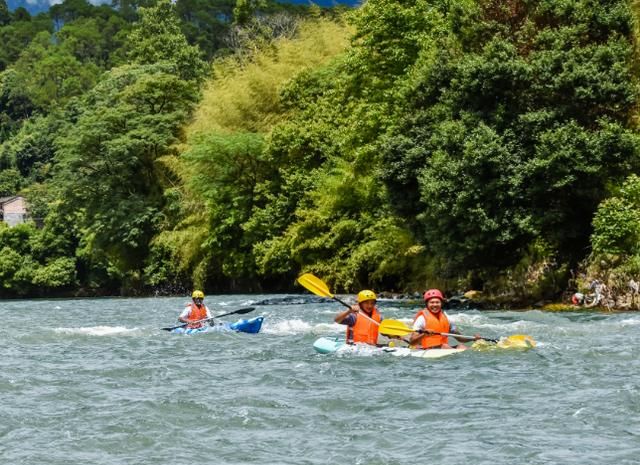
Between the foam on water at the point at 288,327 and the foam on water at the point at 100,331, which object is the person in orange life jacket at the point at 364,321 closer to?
the foam on water at the point at 288,327

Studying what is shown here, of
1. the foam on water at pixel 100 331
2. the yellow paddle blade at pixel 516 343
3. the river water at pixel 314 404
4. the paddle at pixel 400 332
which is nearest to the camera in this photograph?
the river water at pixel 314 404

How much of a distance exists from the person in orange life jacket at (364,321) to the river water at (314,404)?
2.00 ft

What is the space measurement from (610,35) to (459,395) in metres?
17.7

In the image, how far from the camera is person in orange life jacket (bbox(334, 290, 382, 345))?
18.2m

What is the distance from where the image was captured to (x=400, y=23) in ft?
116

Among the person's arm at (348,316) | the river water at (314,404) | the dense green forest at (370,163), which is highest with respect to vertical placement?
the dense green forest at (370,163)

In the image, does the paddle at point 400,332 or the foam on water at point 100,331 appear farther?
the foam on water at point 100,331

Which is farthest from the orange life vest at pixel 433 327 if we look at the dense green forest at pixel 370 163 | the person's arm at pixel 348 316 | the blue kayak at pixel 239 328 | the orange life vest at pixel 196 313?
the dense green forest at pixel 370 163

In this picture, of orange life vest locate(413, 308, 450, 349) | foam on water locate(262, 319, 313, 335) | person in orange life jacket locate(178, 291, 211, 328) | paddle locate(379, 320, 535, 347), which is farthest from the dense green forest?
orange life vest locate(413, 308, 450, 349)

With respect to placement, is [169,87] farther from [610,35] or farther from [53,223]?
[610,35]

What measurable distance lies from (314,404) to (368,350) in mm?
4840

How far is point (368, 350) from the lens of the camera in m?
17.8

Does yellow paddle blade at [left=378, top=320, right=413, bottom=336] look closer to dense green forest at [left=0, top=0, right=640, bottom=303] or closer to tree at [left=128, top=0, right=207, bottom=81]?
dense green forest at [left=0, top=0, right=640, bottom=303]

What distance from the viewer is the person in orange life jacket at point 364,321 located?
18.2m
